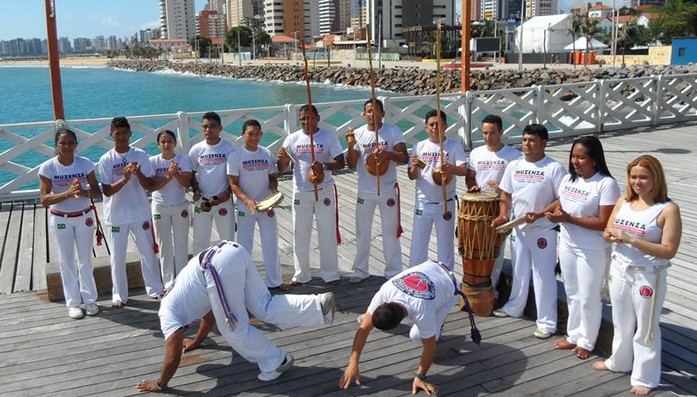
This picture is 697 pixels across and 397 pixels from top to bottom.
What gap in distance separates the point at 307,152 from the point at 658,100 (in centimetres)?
1266

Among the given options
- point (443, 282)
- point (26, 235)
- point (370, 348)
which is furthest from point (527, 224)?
point (26, 235)

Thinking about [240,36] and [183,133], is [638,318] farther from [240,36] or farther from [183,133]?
[240,36]

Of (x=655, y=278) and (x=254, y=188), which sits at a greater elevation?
(x=254, y=188)

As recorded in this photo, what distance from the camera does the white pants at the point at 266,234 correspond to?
5.83 metres

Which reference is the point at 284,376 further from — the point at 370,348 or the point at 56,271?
the point at 56,271

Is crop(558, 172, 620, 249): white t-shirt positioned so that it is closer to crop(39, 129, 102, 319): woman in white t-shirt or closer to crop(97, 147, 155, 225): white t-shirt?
crop(97, 147, 155, 225): white t-shirt

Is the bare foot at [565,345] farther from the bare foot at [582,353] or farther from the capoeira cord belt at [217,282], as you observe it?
the capoeira cord belt at [217,282]

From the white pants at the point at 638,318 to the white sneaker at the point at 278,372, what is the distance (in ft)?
7.23

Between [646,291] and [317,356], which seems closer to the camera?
[646,291]

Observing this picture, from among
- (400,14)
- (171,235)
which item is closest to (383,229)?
(171,235)

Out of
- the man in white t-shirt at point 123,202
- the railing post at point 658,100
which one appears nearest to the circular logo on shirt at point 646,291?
the man in white t-shirt at point 123,202

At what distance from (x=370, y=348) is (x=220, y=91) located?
69.3 metres

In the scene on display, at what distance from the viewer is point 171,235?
19.3 ft

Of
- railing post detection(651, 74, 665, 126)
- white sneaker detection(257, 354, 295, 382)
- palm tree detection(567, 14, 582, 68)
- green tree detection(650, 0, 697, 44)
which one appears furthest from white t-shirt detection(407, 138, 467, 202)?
palm tree detection(567, 14, 582, 68)
